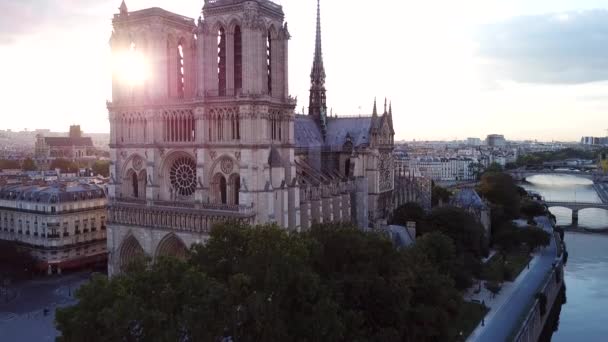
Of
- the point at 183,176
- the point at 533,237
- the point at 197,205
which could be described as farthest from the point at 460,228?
the point at 183,176

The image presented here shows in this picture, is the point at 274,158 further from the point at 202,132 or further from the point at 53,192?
the point at 53,192

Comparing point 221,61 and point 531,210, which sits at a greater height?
point 221,61

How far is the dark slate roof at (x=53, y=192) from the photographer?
62.5 m

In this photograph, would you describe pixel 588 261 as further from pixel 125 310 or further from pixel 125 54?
pixel 125 310

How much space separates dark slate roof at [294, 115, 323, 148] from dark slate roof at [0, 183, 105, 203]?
971 inches

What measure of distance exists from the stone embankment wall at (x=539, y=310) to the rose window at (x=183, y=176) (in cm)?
2922

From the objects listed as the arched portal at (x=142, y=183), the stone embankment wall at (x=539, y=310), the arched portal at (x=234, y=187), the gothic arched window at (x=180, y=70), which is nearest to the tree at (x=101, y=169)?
the arched portal at (x=142, y=183)

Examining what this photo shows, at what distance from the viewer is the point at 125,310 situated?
23.1m

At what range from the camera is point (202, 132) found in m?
47.6

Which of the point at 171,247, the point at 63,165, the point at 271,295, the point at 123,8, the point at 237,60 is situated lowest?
the point at 171,247

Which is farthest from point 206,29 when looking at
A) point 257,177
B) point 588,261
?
point 588,261

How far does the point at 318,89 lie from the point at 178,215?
3254 cm

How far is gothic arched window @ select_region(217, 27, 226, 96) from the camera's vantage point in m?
48.5

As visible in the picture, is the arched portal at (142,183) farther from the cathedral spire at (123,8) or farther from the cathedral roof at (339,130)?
the cathedral roof at (339,130)
